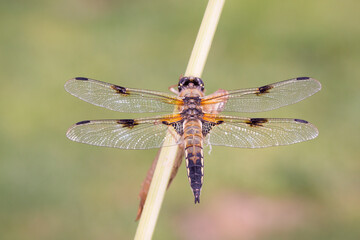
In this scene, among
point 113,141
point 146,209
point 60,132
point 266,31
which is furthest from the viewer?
point 266,31

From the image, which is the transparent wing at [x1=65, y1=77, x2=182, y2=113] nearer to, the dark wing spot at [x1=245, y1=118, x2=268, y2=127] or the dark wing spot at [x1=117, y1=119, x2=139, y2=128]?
the dark wing spot at [x1=117, y1=119, x2=139, y2=128]

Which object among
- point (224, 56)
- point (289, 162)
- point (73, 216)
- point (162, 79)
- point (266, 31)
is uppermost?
point (266, 31)

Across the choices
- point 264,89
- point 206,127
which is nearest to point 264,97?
point 264,89

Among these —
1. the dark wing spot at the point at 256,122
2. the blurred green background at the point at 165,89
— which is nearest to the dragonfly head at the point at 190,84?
the dark wing spot at the point at 256,122

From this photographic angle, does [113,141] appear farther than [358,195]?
No

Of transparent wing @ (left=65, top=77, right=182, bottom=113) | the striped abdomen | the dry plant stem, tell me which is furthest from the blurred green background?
the dry plant stem

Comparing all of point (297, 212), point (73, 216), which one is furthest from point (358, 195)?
point (73, 216)

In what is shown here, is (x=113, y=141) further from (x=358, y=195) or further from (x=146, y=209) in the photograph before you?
(x=358, y=195)
